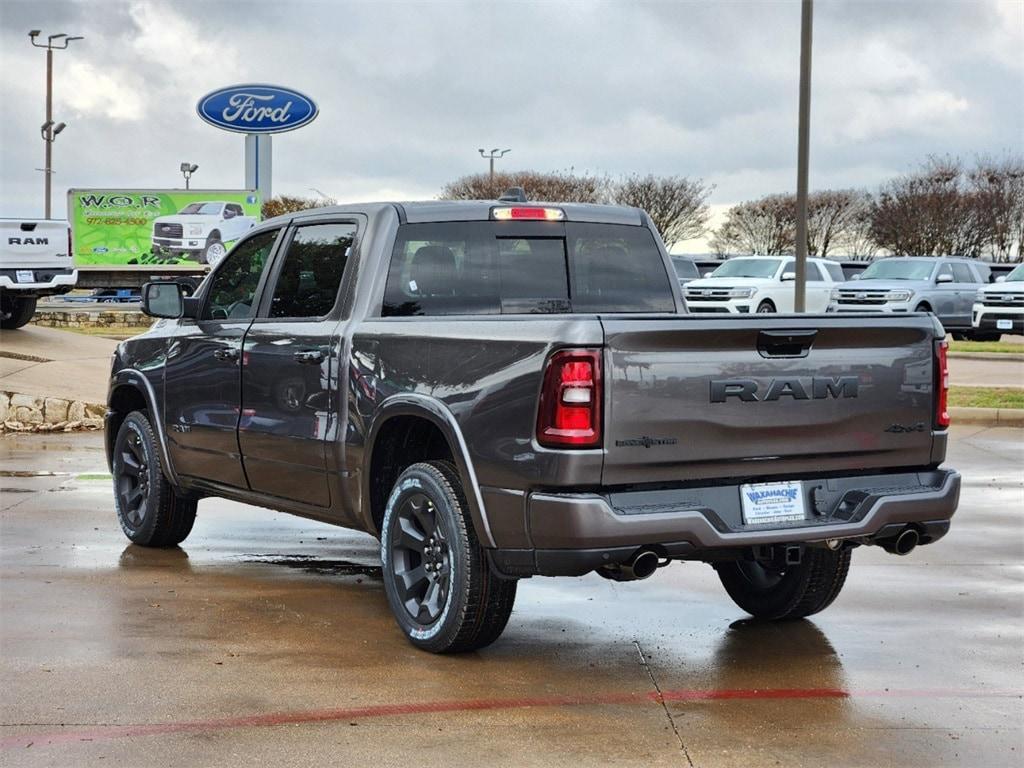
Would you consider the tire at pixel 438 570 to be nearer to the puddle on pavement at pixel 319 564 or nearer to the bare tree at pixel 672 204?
the puddle on pavement at pixel 319 564

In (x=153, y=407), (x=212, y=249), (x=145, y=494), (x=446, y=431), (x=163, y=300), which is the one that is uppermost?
(x=212, y=249)

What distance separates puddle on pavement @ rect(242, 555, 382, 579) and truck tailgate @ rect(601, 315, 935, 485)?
281cm

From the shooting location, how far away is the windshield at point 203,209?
4902 centimetres

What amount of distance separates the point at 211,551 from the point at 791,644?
360 cm

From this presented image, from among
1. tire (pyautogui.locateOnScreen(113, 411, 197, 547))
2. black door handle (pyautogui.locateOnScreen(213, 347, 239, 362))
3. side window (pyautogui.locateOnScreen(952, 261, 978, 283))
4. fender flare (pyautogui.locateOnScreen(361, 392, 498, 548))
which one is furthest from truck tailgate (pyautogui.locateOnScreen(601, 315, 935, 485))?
side window (pyautogui.locateOnScreen(952, 261, 978, 283))

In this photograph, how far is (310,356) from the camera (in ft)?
22.1

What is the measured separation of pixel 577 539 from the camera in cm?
528

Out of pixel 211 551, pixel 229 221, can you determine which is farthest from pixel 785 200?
pixel 211 551

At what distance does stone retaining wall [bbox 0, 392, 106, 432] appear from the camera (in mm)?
14898

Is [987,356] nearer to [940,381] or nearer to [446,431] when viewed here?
[940,381]

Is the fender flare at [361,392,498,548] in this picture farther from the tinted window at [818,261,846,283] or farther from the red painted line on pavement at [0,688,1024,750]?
the tinted window at [818,261,846,283]

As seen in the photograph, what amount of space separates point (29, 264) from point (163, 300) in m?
14.2

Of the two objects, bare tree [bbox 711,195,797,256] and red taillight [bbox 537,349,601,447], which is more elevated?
bare tree [bbox 711,195,797,256]

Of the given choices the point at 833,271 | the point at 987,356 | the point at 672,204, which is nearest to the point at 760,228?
the point at 672,204
